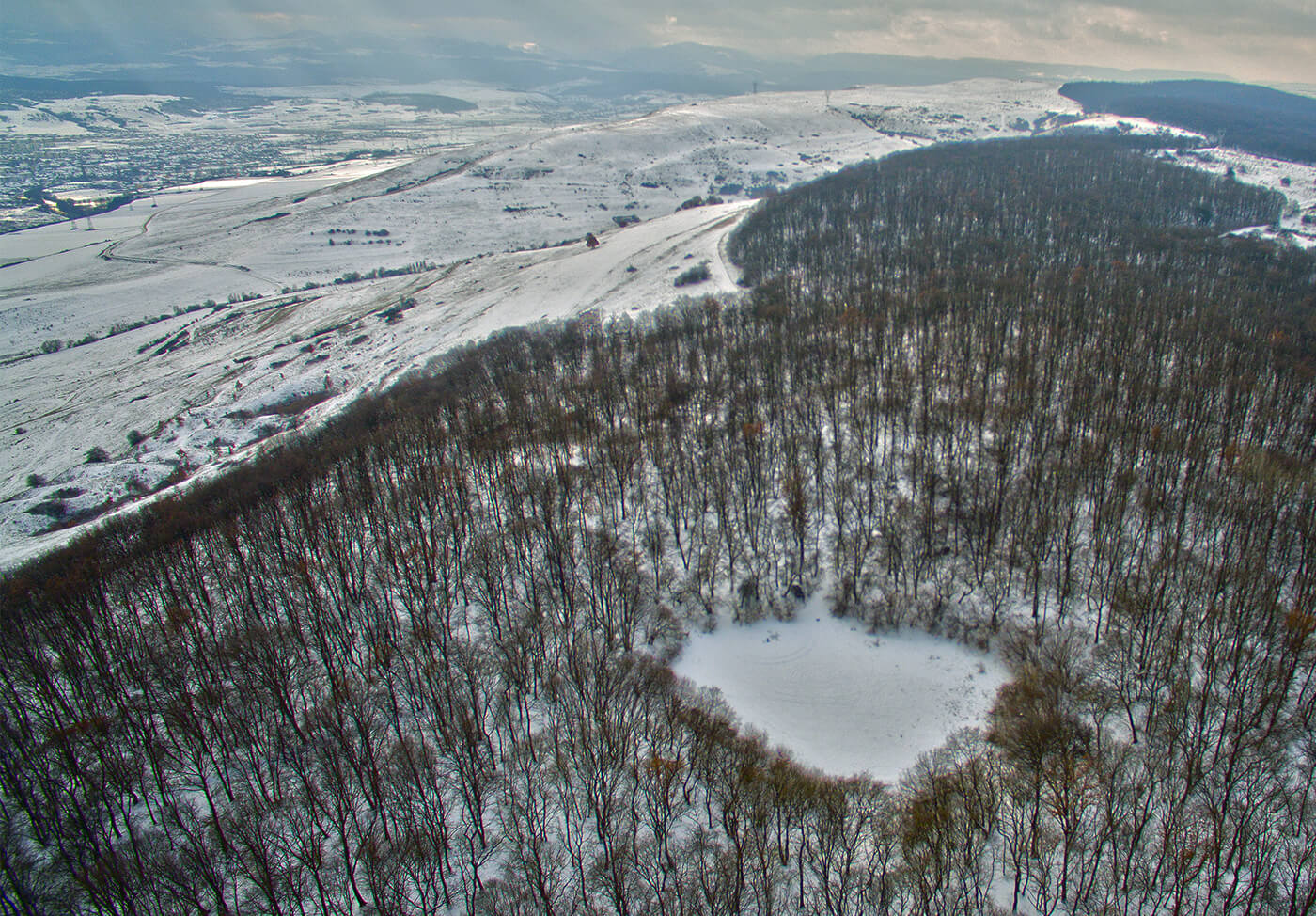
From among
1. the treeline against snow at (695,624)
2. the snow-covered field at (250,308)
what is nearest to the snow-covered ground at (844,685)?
the treeline against snow at (695,624)

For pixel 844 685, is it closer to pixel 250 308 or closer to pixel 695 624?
pixel 695 624

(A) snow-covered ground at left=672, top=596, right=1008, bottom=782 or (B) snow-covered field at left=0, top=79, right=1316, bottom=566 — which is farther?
(B) snow-covered field at left=0, top=79, right=1316, bottom=566

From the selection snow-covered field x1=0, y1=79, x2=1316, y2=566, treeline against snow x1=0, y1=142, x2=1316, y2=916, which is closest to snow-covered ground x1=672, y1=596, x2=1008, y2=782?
treeline against snow x1=0, y1=142, x2=1316, y2=916

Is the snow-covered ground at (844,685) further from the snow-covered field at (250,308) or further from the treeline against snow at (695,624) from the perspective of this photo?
the snow-covered field at (250,308)

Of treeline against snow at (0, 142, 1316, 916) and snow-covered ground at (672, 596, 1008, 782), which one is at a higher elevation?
treeline against snow at (0, 142, 1316, 916)

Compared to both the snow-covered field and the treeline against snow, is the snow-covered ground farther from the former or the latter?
the snow-covered field

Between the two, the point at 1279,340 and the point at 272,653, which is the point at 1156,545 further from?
the point at 272,653
